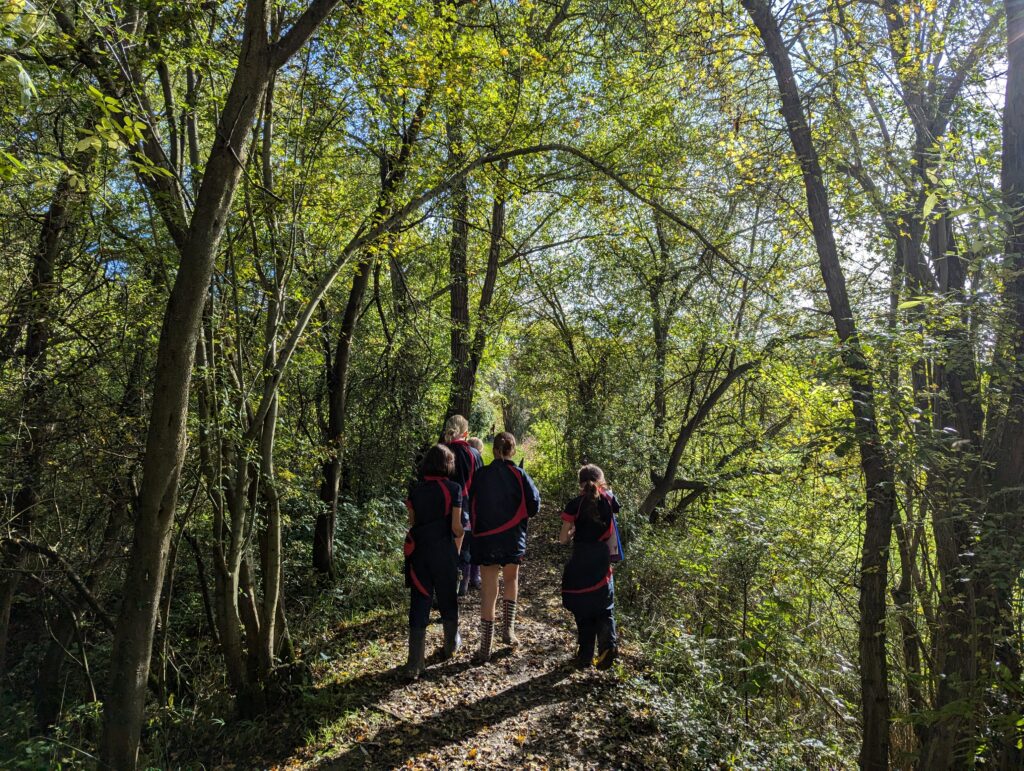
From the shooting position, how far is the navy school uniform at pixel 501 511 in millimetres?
5156

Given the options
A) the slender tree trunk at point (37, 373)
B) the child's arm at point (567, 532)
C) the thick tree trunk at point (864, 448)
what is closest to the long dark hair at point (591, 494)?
the child's arm at point (567, 532)

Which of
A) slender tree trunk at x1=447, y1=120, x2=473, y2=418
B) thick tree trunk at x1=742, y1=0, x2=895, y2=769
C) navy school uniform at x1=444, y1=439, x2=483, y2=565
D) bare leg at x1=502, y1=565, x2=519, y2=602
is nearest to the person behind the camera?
thick tree trunk at x1=742, y1=0, x2=895, y2=769

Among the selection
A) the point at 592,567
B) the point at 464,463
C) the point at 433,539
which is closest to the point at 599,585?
the point at 592,567

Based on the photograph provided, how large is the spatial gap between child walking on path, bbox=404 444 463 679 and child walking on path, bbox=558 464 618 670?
958 millimetres

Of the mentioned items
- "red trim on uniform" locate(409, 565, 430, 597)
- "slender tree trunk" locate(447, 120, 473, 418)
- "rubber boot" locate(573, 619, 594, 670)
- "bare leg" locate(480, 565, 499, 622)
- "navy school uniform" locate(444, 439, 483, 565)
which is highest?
"slender tree trunk" locate(447, 120, 473, 418)

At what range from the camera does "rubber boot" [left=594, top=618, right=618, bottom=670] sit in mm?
5074

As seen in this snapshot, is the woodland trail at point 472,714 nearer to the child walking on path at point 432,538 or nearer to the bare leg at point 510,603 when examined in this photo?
the bare leg at point 510,603

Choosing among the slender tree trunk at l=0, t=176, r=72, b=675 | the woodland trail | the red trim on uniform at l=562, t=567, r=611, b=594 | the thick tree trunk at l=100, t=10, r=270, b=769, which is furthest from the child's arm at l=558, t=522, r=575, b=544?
the slender tree trunk at l=0, t=176, r=72, b=675

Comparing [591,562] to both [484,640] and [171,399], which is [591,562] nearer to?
[484,640]

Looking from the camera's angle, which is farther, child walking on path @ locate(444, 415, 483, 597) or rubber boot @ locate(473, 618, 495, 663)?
child walking on path @ locate(444, 415, 483, 597)

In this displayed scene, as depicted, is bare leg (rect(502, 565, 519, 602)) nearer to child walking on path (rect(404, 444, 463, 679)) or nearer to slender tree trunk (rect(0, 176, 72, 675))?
child walking on path (rect(404, 444, 463, 679))

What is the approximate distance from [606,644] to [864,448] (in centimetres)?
269

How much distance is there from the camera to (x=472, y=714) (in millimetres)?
4348

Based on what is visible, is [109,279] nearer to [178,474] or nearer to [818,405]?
[178,474]
